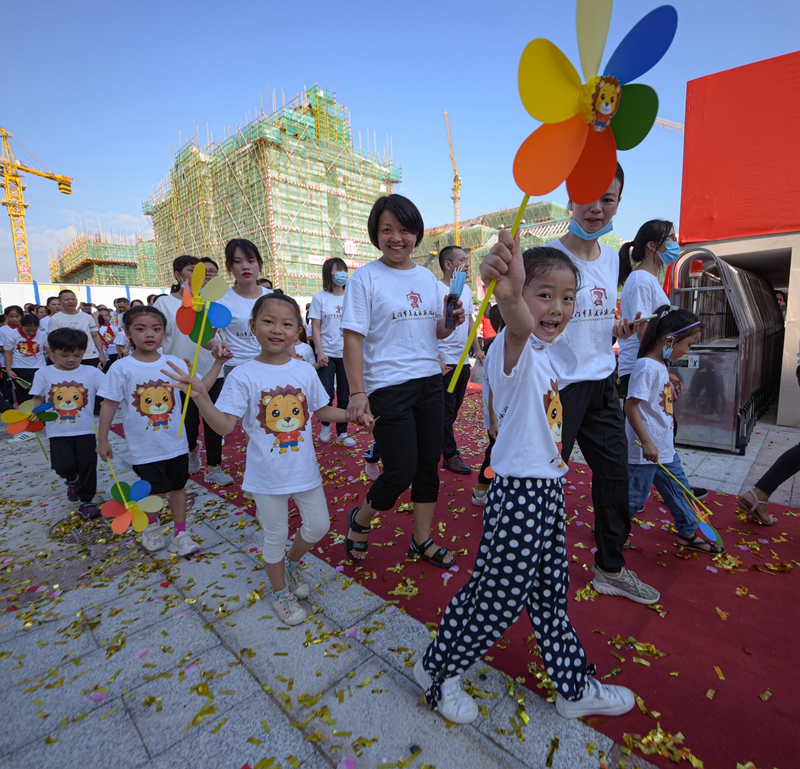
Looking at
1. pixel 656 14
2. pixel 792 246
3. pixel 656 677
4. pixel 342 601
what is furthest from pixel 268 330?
pixel 792 246

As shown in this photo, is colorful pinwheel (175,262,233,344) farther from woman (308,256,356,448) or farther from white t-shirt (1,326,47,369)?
white t-shirt (1,326,47,369)

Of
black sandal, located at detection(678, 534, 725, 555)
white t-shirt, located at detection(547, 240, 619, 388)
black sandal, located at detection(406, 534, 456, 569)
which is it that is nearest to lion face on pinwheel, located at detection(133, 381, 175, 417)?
black sandal, located at detection(406, 534, 456, 569)

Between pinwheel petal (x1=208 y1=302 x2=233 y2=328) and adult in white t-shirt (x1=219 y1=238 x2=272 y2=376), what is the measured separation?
3.21 ft

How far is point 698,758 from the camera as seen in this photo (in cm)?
149

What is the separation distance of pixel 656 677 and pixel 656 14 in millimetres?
2332

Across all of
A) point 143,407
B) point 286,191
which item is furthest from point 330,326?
point 286,191

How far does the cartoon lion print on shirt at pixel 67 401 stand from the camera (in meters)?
3.44

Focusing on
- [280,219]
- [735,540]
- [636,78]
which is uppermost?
[280,219]

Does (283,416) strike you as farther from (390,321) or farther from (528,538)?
(528,538)

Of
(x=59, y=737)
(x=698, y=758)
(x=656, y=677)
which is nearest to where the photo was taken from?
(x=698, y=758)

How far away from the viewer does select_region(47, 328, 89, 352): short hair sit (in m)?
3.41

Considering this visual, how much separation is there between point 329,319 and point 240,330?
64.2 inches

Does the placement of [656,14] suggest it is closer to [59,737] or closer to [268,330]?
[268,330]

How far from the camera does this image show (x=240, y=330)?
3859mm
